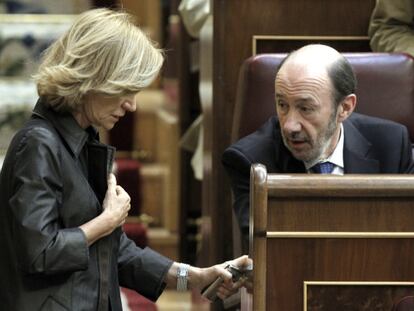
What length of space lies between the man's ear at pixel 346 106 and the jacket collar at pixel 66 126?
854 millimetres

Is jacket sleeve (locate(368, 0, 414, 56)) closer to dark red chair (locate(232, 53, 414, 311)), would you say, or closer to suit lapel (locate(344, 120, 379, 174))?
dark red chair (locate(232, 53, 414, 311))

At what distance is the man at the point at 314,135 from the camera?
12.1ft

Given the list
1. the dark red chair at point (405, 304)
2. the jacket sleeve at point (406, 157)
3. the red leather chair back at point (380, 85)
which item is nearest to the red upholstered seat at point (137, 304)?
the red leather chair back at point (380, 85)

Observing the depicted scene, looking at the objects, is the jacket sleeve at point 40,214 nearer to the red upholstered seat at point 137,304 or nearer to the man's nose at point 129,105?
the man's nose at point 129,105

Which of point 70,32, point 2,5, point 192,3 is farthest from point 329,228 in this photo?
point 2,5

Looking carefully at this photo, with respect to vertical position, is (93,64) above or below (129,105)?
above

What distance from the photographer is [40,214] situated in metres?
3.09

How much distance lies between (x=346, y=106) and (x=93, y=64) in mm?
887

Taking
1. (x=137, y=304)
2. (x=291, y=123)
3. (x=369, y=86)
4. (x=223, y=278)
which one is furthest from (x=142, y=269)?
(x=137, y=304)

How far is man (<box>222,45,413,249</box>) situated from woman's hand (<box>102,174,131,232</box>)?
→ 574mm

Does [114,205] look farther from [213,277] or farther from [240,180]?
[240,180]

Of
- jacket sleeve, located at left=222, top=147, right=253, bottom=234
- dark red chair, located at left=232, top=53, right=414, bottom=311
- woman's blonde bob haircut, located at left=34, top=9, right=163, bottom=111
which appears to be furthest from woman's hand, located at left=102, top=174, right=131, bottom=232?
dark red chair, located at left=232, top=53, right=414, bottom=311

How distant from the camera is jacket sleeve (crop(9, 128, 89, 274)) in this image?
3084 mm

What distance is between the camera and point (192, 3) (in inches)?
219
